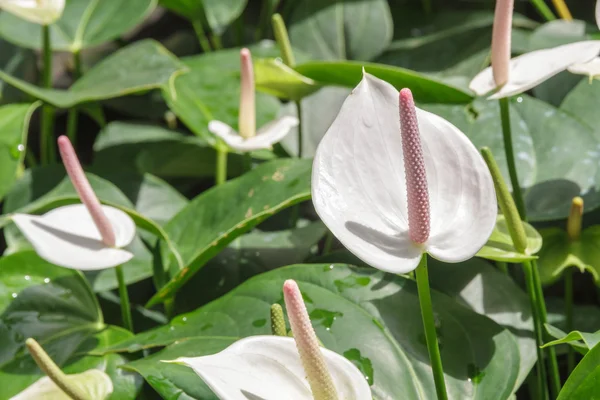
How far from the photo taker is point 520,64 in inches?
23.0

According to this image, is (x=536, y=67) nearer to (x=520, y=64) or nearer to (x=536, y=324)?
(x=520, y=64)

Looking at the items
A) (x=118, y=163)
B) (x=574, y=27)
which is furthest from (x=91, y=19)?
(x=574, y=27)

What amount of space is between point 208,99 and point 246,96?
0.18 m

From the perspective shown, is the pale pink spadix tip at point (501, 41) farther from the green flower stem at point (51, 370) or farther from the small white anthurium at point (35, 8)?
the small white anthurium at point (35, 8)

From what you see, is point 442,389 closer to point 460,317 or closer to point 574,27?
point 460,317

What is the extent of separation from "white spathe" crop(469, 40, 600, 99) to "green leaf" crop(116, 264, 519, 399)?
166 millimetres

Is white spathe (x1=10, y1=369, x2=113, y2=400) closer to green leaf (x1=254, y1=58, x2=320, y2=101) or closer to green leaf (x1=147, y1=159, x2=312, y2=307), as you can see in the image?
green leaf (x1=147, y1=159, x2=312, y2=307)

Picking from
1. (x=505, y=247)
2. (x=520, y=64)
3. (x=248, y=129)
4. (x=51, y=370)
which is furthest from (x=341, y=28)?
(x=51, y=370)

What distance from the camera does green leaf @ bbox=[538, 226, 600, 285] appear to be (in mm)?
619

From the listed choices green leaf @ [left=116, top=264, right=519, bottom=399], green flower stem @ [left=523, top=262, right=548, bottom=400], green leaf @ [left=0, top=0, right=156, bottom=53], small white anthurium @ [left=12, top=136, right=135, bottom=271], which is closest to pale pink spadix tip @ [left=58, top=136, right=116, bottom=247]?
small white anthurium @ [left=12, top=136, right=135, bottom=271]

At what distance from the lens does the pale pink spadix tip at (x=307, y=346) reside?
0.36m

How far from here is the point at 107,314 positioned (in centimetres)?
79

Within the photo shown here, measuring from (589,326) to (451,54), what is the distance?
1.54 feet

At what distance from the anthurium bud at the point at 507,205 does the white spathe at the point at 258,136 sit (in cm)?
27
